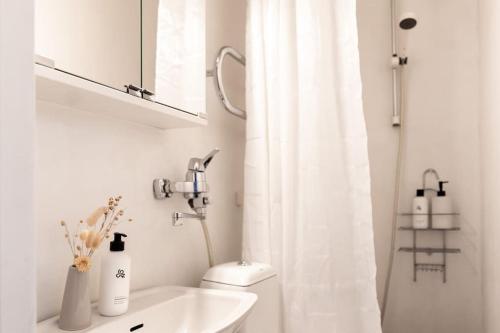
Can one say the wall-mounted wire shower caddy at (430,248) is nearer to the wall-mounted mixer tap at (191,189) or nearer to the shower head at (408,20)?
the shower head at (408,20)

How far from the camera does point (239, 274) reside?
4.33 feet

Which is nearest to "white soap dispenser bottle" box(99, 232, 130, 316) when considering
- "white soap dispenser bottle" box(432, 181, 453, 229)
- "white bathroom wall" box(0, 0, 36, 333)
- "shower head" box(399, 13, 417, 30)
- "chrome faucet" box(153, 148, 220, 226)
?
"chrome faucet" box(153, 148, 220, 226)

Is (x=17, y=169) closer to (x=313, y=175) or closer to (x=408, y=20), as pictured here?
(x=313, y=175)

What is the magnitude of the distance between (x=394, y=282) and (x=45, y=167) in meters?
1.83

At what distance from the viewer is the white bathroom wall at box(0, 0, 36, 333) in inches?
10.4

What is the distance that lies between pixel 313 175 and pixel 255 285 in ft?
1.61

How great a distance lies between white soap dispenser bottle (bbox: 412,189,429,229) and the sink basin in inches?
46.0

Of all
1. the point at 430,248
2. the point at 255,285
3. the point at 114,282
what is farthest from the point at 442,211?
the point at 114,282

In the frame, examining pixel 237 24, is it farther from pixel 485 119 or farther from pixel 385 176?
pixel 485 119

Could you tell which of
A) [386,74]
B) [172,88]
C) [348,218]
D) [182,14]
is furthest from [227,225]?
[386,74]

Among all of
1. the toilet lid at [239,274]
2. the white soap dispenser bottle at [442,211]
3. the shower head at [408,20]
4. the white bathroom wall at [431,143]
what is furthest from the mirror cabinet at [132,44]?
the white soap dispenser bottle at [442,211]

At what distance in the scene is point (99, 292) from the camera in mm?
990

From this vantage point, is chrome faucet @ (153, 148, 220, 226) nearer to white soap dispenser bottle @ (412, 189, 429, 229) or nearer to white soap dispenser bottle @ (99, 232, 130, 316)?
white soap dispenser bottle @ (99, 232, 130, 316)

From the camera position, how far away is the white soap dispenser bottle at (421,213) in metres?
1.94
